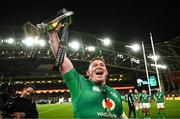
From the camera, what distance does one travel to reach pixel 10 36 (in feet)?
173

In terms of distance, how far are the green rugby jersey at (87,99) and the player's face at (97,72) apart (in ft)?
0.64

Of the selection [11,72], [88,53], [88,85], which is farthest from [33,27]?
[11,72]

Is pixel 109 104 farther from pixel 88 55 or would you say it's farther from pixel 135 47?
pixel 88 55

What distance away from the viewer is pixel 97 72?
14.3 feet

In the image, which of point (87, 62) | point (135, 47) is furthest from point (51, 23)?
point (87, 62)

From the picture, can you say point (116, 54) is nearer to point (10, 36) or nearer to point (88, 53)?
point (88, 53)

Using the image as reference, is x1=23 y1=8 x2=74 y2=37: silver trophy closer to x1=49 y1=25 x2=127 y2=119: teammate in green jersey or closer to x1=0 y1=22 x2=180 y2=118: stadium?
x1=49 y1=25 x2=127 y2=119: teammate in green jersey

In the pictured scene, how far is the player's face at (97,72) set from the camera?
426 cm

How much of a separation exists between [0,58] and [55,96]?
98.8 ft

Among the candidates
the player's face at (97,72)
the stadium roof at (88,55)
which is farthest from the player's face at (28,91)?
the stadium roof at (88,55)

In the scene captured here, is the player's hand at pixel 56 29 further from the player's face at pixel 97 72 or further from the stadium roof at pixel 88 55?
the stadium roof at pixel 88 55

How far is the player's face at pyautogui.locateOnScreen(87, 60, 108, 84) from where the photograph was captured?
14.0ft

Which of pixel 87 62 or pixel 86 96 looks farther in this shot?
pixel 87 62

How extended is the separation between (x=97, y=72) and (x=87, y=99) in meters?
0.63
